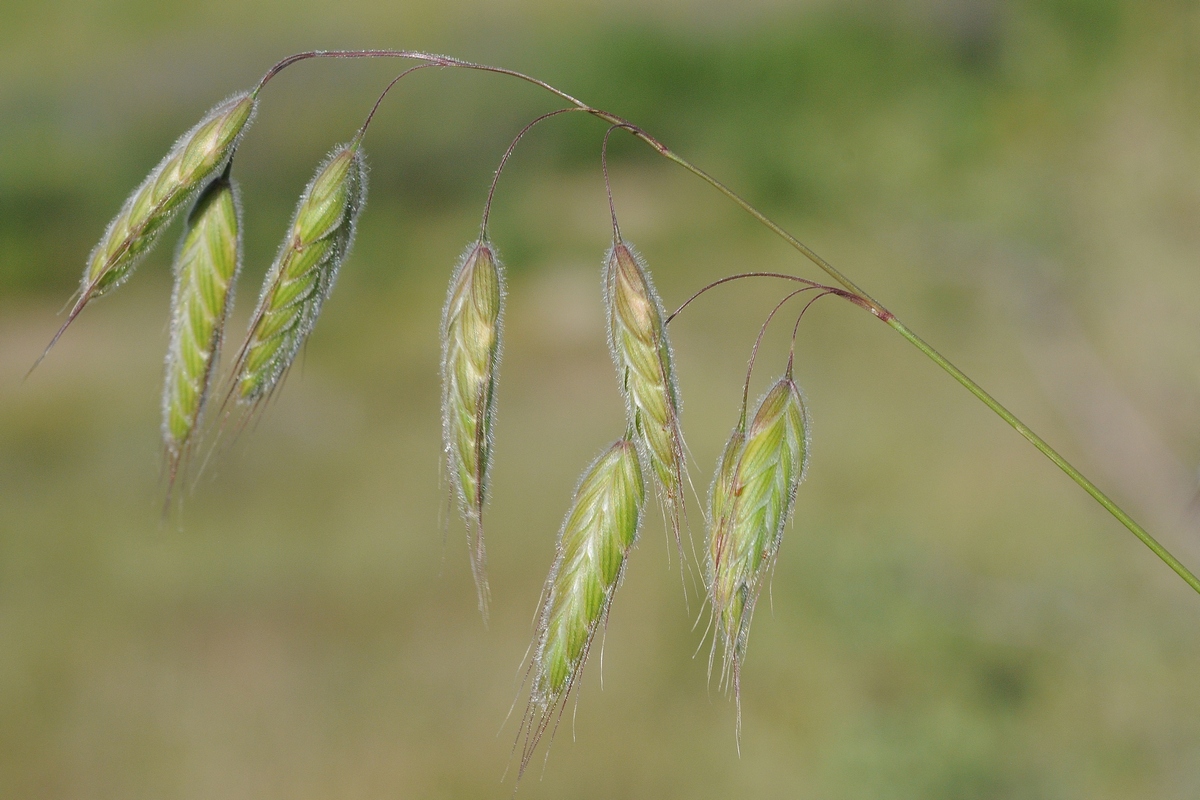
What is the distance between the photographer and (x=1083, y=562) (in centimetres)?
191

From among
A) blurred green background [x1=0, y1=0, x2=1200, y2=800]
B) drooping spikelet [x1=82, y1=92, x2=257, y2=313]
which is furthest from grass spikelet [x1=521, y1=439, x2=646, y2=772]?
blurred green background [x1=0, y1=0, x2=1200, y2=800]

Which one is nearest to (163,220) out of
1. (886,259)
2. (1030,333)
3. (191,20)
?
(1030,333)

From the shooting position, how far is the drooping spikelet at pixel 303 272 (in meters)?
0.53

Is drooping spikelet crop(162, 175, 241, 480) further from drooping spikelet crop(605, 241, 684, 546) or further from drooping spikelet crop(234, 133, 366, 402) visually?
drooping spikelet crop(605, 241, 684, 546)

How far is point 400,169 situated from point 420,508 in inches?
55.8

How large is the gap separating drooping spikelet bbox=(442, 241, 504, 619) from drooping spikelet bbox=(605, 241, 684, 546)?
72 mm

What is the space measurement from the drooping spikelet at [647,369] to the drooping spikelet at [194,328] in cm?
24

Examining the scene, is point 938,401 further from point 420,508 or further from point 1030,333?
point 420,508

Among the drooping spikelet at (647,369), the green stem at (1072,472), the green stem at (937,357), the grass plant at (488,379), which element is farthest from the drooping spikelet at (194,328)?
the green stem at (1072,472)

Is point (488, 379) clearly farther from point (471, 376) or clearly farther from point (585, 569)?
point (585, 569)

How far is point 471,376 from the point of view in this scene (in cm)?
52

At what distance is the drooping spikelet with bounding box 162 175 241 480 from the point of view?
0.54 metres

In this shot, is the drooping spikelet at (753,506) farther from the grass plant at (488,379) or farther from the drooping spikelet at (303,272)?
the drooping spikelet at (303,272)

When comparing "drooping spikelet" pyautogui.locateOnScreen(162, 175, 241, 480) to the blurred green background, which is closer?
"drooping spikelet" pyautogui.locateOnScreen(162, 175, 241, 480)
